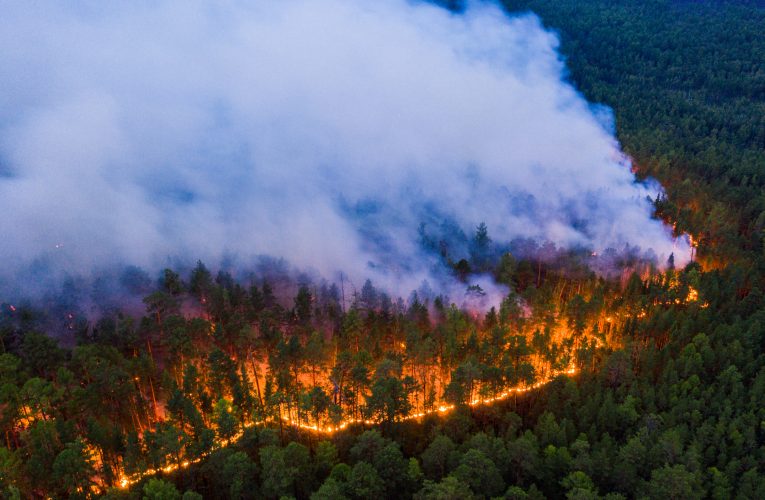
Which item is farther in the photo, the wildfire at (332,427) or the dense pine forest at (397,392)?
the wildfire at (332,427)

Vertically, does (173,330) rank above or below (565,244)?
below

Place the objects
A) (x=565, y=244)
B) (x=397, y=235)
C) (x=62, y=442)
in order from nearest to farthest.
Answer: (x=62, y=442) → (x=565, y=244) → (x=397, y=235)

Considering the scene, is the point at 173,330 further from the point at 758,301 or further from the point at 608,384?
the point at 758,301

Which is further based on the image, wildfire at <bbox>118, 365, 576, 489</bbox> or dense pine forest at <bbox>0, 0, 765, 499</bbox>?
wildfire at <bbox>118, 365, 576, 489</bbox>

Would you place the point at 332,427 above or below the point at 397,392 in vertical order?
below

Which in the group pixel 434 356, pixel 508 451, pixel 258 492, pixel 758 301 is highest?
pixel 758 301

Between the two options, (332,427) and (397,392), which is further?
(332,427)

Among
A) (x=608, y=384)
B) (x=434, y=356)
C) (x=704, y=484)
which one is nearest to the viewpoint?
(x=704, y=484)

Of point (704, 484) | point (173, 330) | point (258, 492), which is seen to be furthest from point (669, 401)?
point (173, 330)
